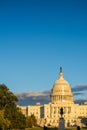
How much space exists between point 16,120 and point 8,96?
19.6 feet

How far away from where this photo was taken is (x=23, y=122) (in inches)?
4555

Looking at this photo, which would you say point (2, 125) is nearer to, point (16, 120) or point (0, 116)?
point (0, 116)

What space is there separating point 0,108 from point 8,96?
3077mm

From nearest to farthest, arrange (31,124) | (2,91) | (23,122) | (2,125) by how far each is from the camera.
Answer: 1. (2,125)
2. (2,91)
3. (23,122)
4. (31,124)

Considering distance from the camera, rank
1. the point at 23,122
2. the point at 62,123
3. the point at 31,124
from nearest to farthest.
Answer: the point at 62,123
the point at 23,122
the point at 31,124

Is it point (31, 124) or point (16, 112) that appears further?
point (31, 124)

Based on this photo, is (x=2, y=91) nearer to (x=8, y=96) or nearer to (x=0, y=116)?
(x=8, y=96)

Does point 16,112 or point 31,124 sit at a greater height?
point 31,124

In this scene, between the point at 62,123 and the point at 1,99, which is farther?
the point at 1,99

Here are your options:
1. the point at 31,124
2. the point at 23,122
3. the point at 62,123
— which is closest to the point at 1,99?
the point at 23,122

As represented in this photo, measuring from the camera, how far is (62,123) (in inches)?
2965

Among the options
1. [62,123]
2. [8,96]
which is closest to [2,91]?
[8,96]

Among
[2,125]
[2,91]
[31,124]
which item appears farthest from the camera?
[31,124]

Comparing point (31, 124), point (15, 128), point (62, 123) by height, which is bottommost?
point (62, 123)
